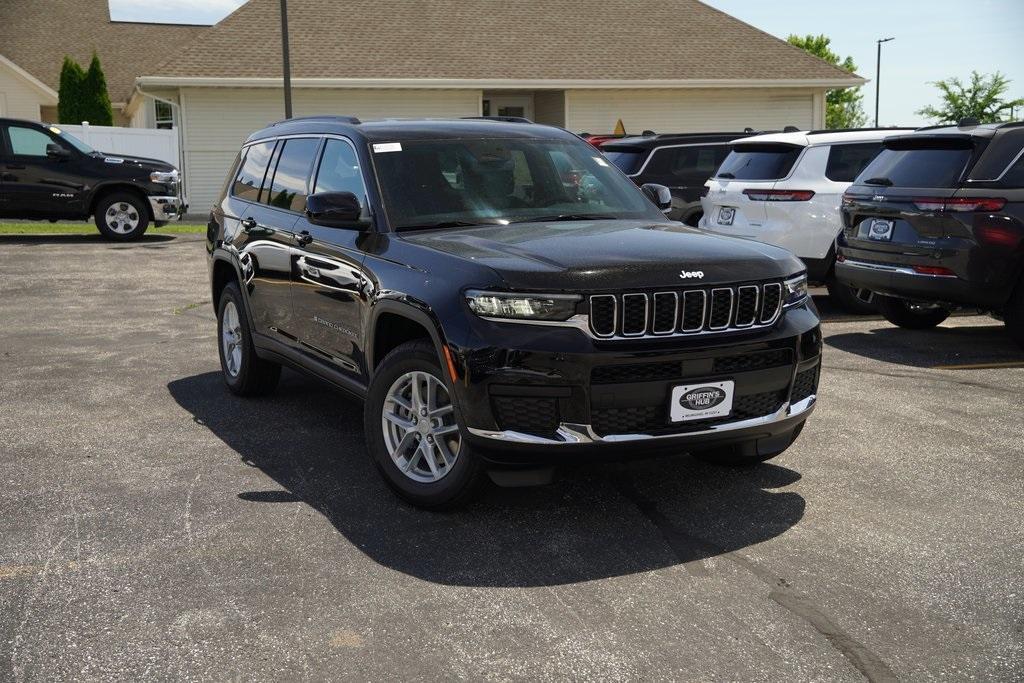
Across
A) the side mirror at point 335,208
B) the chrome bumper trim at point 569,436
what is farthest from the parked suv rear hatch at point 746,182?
the chrome bumper trim at point 569,436

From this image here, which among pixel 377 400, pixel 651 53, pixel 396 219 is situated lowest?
pixel 377 400

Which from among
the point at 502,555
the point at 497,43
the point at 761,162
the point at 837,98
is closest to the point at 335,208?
the point at 502,555

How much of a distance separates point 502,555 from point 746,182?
8113 millimetres

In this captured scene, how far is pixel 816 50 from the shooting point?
81000 millimetres

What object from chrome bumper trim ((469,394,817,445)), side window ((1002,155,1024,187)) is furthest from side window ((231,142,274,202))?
side window ((1002,155,1024,187))

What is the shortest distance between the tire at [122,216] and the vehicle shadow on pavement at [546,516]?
14.7 metres

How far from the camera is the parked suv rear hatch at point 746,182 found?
11.8 m

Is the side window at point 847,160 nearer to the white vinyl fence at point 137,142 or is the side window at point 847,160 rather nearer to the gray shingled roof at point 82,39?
the white vinyl fence at point 137,142

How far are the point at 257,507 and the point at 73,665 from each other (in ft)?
5.56

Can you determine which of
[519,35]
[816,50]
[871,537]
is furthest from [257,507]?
[816,50]

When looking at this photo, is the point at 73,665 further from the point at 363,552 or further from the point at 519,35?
the point at 519,35

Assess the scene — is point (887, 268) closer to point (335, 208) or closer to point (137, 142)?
Result: point (335, 208)

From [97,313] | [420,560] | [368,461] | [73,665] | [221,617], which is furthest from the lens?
[97,313]

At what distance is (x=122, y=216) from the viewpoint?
795 inches
